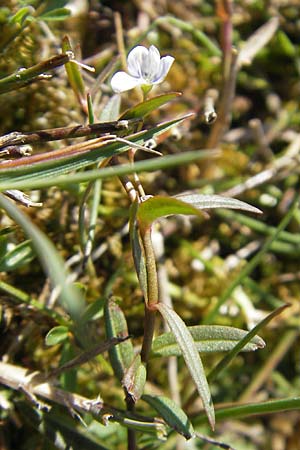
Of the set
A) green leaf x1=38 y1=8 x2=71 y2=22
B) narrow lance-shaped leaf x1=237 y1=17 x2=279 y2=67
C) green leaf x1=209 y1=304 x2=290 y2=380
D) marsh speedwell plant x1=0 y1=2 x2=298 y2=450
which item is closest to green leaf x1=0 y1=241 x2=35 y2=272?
marsh speedwell plant x1=0 y1=2 x2=298 y2=450

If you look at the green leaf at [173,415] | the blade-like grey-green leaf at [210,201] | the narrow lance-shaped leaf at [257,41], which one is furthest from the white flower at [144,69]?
the narrow lance-shaped leaf at [257,41]

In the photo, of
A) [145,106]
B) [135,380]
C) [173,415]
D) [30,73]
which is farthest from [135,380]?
[30,73]

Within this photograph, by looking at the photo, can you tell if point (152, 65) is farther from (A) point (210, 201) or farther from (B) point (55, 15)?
(B) point (55, 15)

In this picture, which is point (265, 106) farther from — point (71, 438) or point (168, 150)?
point (71, 438)

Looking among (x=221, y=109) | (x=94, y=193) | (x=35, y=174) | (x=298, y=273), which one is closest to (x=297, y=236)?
(x=298, y=273)

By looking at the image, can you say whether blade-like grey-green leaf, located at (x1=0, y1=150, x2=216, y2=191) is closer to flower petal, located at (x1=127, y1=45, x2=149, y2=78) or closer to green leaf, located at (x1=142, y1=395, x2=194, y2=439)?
flower petal, located at (x1=127, y1=45, x2=149, y2=78)
